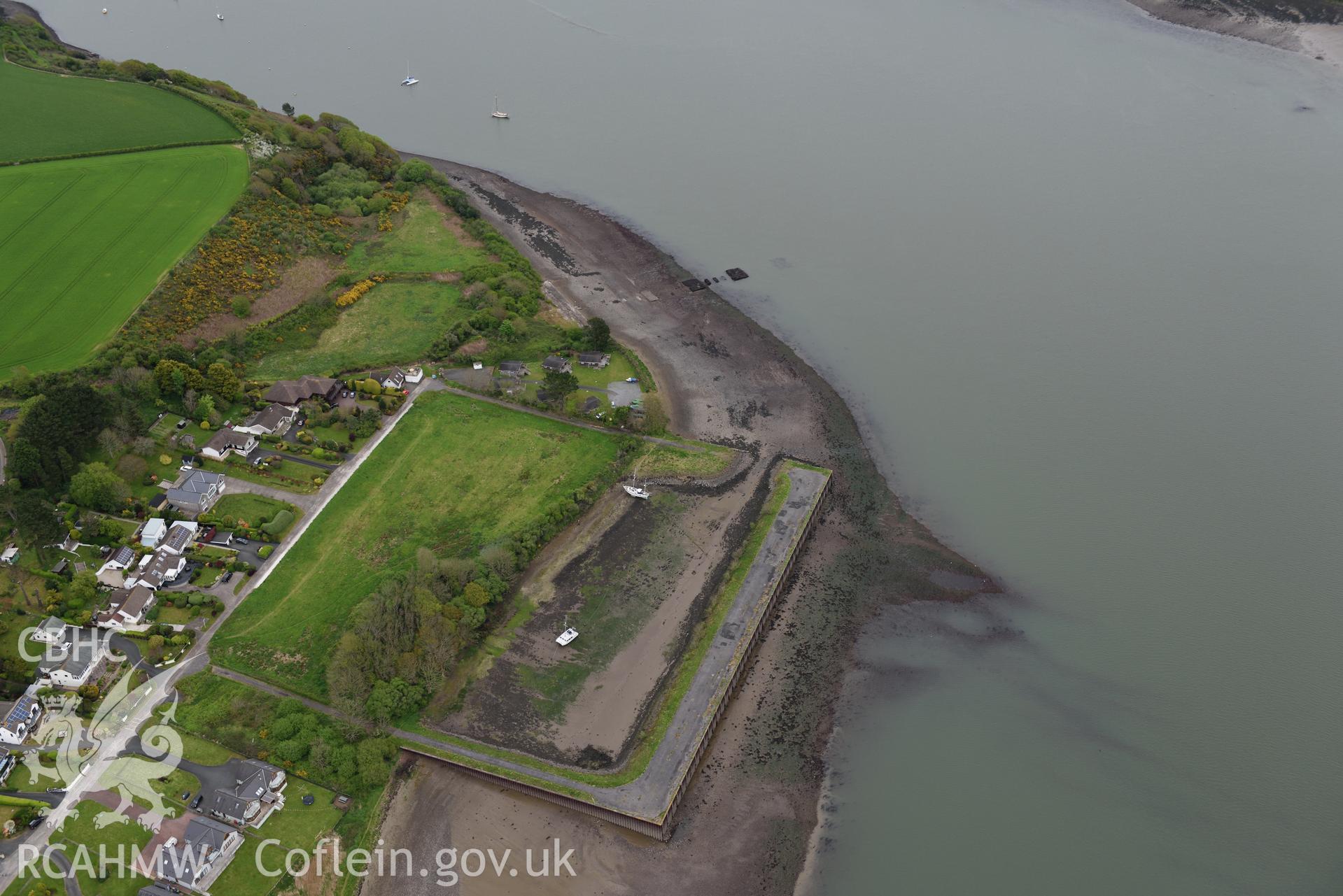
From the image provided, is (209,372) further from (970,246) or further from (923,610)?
(970,246)

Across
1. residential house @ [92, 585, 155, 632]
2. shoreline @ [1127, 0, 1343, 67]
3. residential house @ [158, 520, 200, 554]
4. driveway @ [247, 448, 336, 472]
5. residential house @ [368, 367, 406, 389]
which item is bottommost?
residential house @ [92, 585, 155, 632]

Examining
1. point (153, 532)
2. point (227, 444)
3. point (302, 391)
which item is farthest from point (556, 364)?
point (153, 532)

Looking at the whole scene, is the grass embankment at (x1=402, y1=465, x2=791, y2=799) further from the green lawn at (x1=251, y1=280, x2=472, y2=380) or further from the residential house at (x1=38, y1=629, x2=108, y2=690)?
the green lawn at (x1=251, y1=280, x2=472, y2=380)

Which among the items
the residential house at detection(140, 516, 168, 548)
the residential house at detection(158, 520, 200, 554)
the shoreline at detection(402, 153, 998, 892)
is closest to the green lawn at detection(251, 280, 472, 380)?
the shoreline at detection(402, 153, 998, 892)

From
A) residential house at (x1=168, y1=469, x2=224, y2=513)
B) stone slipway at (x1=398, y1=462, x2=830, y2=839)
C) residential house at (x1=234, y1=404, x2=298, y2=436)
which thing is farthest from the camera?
residential house at (x1=234, y1=404, x2=298, y2=436)

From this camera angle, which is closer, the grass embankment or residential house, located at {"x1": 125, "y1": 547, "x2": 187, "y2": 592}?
the grass embankment

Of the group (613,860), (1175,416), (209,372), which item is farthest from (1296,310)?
(209,372)

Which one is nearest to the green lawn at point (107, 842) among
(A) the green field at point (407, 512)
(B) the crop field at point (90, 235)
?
(A) the green field at point (407, 512)
